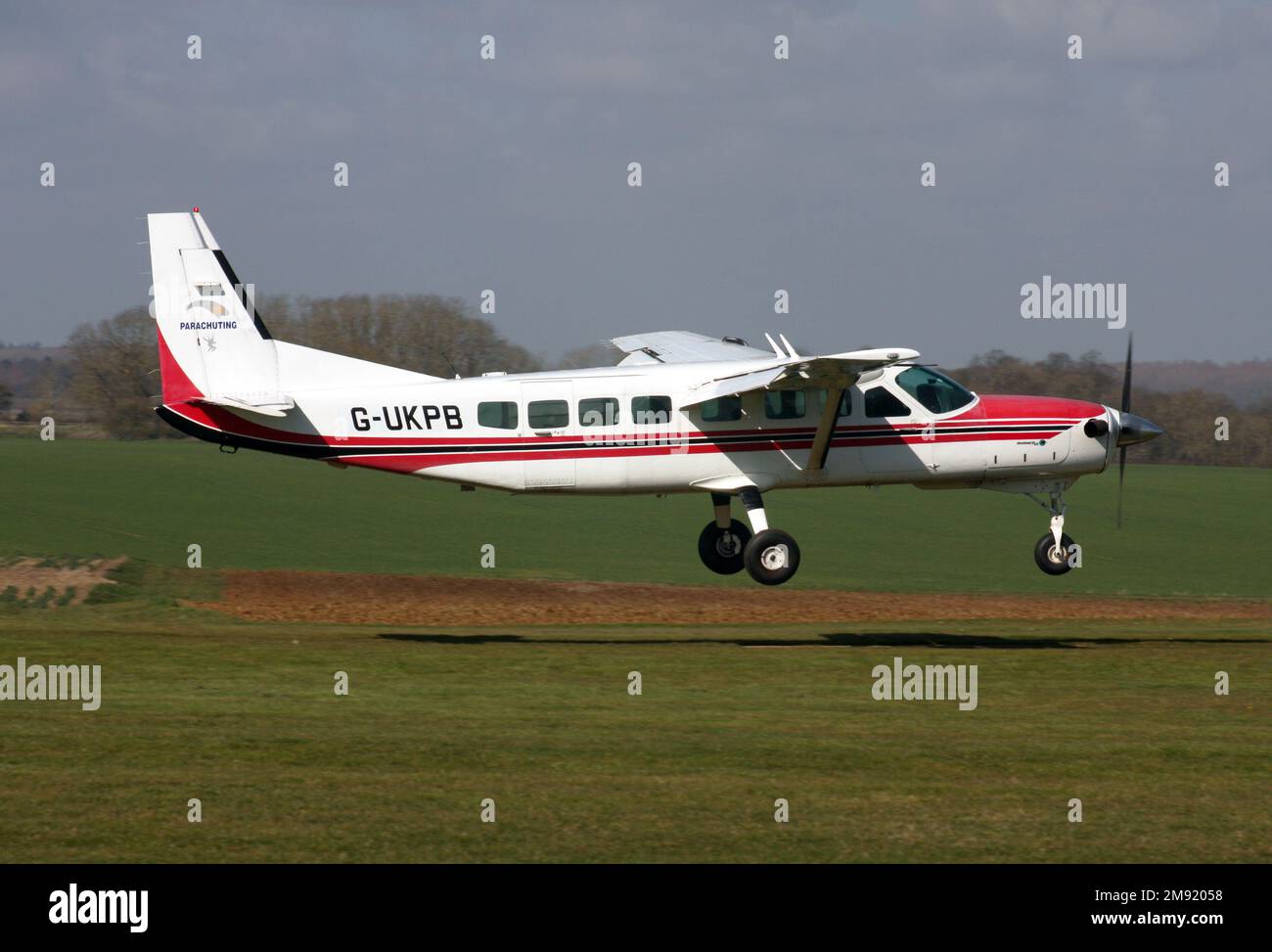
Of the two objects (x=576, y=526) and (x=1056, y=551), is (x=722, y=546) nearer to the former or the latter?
(x=1056, y=551)

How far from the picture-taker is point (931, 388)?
23297 millimetres

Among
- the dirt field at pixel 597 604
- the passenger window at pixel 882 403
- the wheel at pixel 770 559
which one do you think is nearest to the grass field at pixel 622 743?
the dirt field at pixel 597 604

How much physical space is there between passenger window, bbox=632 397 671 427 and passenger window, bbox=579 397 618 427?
0.32 metres

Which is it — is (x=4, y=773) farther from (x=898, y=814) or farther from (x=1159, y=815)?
(x=1159, y=815)

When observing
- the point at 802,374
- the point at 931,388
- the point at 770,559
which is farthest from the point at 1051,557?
the point at 802,374

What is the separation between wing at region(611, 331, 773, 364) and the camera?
25375 millimetres

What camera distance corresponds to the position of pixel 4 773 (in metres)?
12.8

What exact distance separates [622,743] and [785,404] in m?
9.17

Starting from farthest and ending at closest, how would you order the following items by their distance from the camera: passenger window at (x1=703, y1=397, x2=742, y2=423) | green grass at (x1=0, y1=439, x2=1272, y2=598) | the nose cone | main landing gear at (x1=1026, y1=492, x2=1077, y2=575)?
green grass at (x1=0, y1=439, x2=1272, y2=598), main landing gear at (x1=1026, y1=492, x2=1077, y2=575), the nose cone, passenger window at (x1=703, y1=397, x2=742, y2=423)

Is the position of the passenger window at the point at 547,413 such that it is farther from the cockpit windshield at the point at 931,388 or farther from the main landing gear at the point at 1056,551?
the main landing gear at the point at 1056,551

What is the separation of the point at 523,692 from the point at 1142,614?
743 inches

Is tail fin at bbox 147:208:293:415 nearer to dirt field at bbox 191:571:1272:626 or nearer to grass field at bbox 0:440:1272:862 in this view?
grass field at bbox 0:440:1272:862

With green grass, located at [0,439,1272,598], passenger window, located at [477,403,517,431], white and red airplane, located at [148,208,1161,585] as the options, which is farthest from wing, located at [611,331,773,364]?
green grass, located at [0,439,1272,598]
